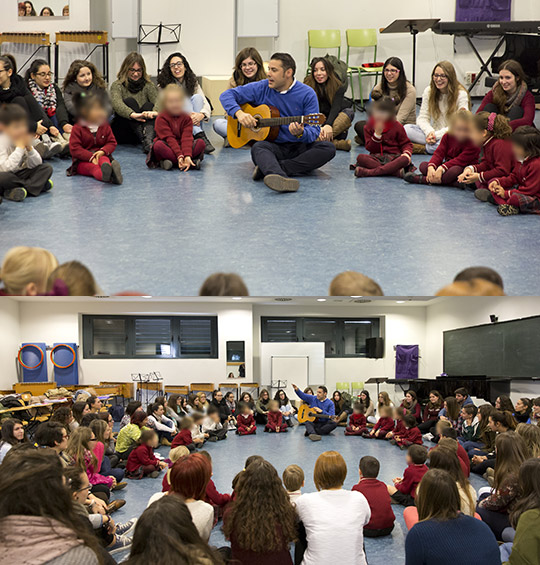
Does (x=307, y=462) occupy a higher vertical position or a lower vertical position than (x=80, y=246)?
lower

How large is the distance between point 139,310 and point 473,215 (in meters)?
2.65

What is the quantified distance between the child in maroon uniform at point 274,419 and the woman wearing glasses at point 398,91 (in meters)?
4.09

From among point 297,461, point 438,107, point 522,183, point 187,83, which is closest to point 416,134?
point 438,107

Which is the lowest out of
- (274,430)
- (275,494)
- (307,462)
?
(274,430)

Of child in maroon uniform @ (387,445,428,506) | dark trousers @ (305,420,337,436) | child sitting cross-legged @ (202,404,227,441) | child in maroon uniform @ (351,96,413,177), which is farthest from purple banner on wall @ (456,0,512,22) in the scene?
child in maroon uniform @ (387,445,428,506)

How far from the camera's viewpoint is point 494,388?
6.93 meters

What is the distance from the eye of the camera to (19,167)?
5215 mm

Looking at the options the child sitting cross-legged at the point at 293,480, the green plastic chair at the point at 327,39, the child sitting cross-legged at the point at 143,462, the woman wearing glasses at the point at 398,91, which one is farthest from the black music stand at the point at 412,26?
the child sitting cross-legged at the point at 293,480

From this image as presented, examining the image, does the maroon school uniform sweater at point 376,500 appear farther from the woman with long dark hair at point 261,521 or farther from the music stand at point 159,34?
the music stand at point 159,34

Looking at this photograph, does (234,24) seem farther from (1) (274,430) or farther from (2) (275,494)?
(2) (275,494)

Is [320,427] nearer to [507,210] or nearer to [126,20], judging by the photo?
[507,210]

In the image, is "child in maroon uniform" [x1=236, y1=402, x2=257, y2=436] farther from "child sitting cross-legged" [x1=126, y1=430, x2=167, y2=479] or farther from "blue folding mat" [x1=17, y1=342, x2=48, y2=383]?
"blue folding mat" [x1=17, y1=342, x2=48, y2=383]

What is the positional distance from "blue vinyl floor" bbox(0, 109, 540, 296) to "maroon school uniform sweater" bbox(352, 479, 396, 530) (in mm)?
1175

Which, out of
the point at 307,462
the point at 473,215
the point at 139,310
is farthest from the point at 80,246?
the point at 307,462
